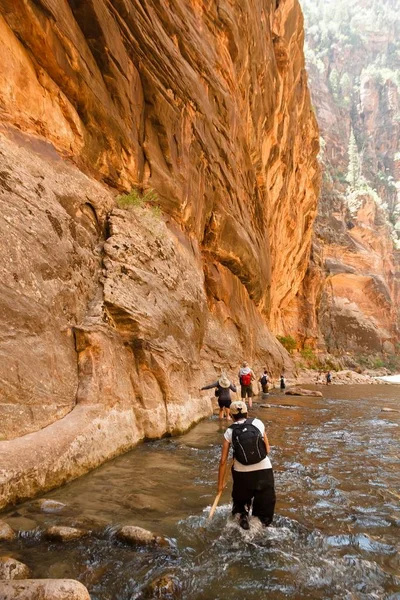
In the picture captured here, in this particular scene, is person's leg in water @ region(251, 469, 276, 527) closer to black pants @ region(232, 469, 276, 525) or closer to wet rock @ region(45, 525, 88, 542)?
black pants @ region(232, 469, 276, 525)

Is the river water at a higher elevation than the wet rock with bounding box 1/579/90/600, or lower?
lower

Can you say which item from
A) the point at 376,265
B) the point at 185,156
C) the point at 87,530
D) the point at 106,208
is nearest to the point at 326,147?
the point at 376,265

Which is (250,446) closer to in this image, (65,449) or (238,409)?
(238,409)

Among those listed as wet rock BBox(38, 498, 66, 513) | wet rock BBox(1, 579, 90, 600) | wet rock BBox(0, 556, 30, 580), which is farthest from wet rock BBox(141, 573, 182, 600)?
wet rock BBox(38, 498, 66, 513)

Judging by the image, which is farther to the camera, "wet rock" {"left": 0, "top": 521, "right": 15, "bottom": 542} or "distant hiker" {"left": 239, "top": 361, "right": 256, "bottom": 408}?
"distant hiker" {"left": 239, "top": 361, "right": 256, "bottom": 408}

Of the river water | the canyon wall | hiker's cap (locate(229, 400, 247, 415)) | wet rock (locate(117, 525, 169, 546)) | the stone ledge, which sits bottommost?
the river water

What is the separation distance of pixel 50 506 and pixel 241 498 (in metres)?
1.98

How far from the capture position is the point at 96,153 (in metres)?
9.38

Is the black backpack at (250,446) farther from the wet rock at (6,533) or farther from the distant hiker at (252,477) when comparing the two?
the wet rock at (6,533)

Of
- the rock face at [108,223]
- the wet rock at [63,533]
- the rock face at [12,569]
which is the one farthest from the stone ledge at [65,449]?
the rock face at [12,569]

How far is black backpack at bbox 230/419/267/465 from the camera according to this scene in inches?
156

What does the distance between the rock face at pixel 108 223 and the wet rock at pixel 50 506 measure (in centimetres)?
25

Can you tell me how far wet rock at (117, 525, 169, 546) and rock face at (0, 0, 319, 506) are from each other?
4.39 ft

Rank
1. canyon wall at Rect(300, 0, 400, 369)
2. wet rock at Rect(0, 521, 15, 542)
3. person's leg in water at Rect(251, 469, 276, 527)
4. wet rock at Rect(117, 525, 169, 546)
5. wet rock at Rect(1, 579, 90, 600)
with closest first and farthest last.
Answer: wet rock at Rect(1, 579, 90, 600) < wet rock at Rect(0, 521, 15, 542) < wet rock at Rect(117, 525, 169, 546) < person's leg in water at Rect(251, 469, 276, 527) < canyon wall at Rect(300, 0, 400, 369)
